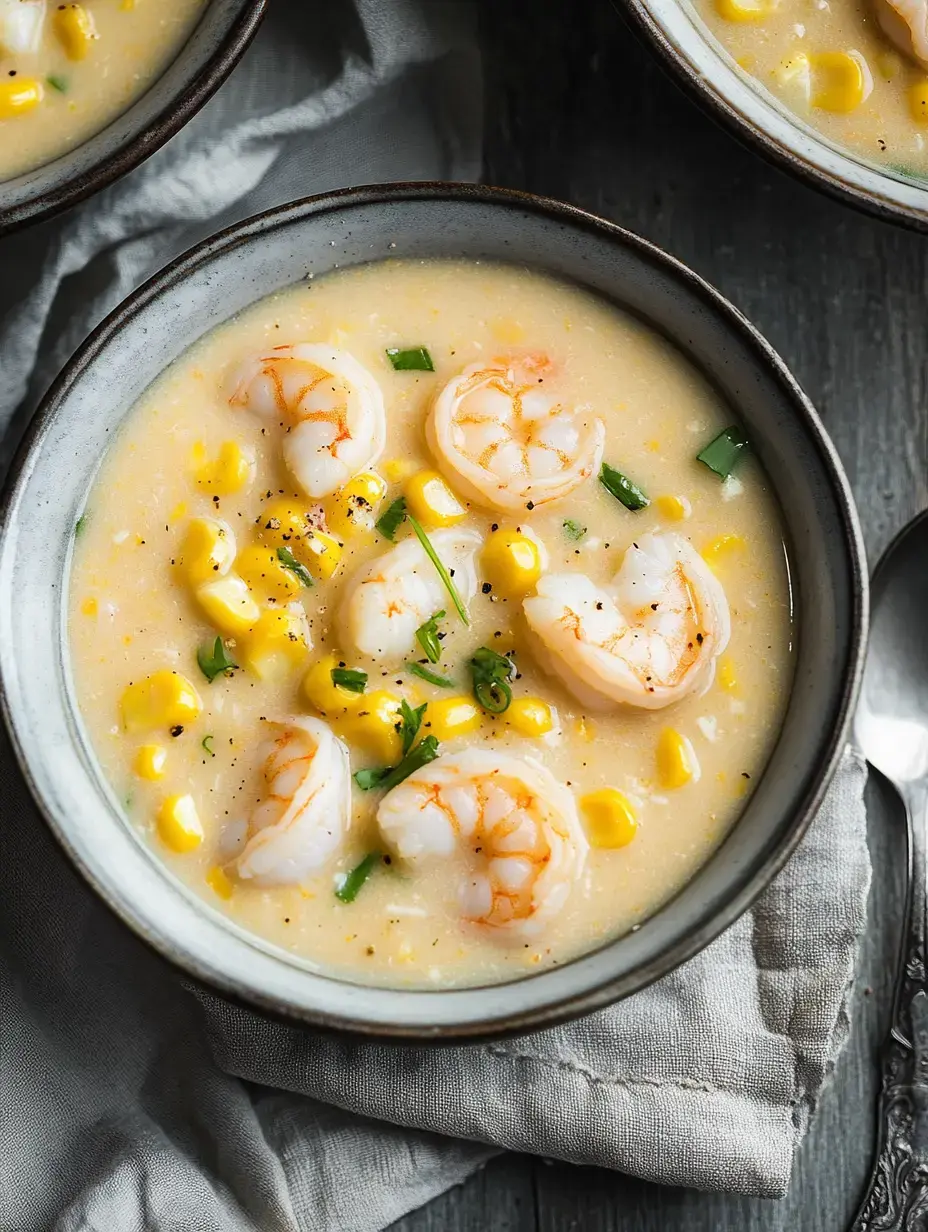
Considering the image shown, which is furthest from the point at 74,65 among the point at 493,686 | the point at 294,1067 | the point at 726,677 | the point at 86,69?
the point at 294,1067

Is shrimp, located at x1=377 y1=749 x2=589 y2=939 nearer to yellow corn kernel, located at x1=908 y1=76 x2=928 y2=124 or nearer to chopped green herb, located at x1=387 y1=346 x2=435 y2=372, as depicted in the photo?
chopped green herb, located at x1=387 y1=346 x2=435 y2=372

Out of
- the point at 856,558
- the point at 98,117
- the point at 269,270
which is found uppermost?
the point at 98,117

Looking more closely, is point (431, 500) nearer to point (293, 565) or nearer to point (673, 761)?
point (293, 565)

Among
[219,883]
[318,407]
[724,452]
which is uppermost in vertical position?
[318,407]

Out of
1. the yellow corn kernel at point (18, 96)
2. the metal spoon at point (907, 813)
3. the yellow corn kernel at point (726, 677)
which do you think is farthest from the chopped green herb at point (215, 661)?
the metal spoon at point (907, 813)

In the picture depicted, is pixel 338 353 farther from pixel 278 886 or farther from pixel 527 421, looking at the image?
pixel 278 886

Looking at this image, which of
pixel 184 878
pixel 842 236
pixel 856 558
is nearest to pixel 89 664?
pixel 184 878
